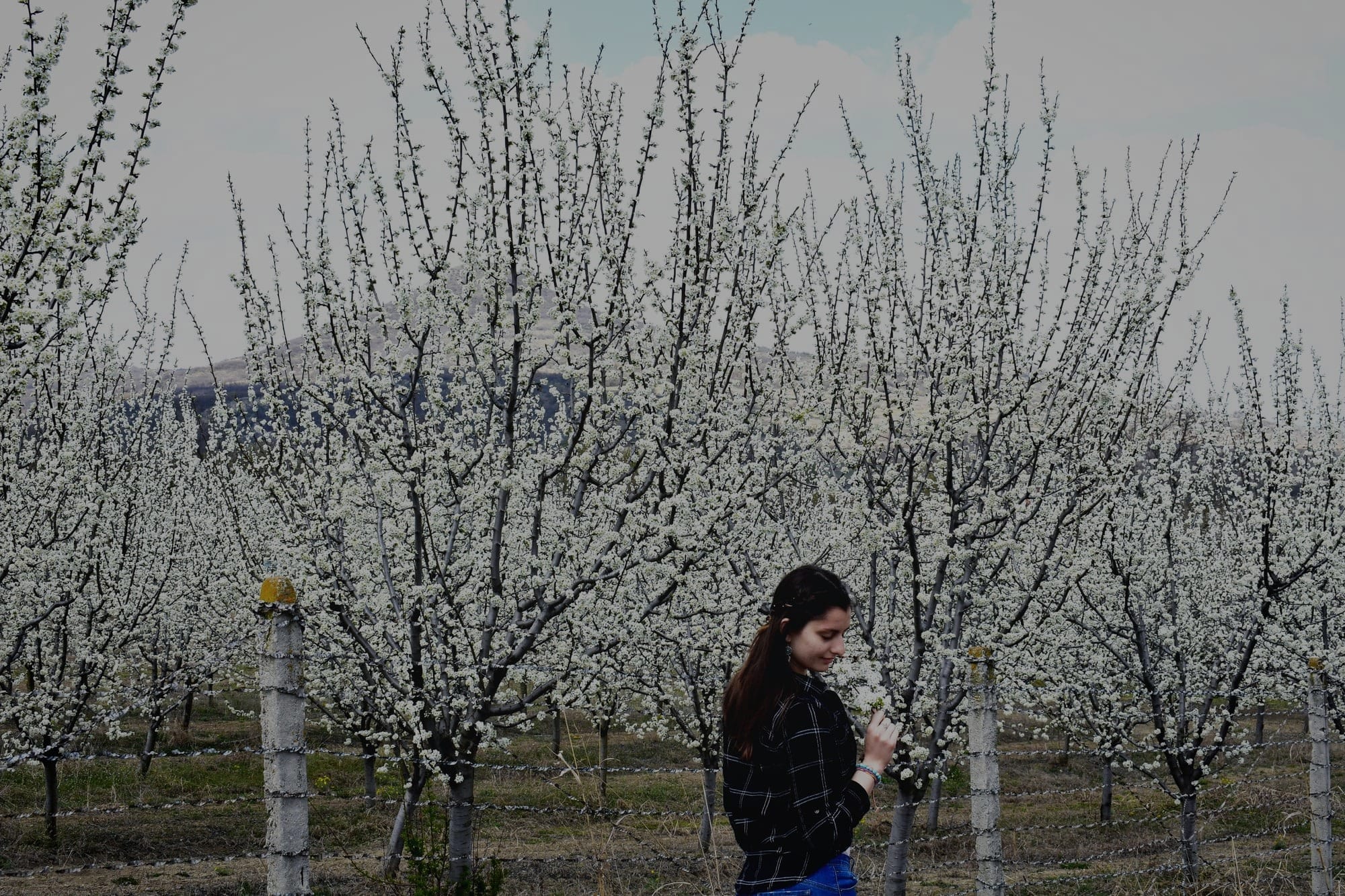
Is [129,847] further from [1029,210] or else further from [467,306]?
[1029,210]

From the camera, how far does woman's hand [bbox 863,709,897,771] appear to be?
9.11 ft

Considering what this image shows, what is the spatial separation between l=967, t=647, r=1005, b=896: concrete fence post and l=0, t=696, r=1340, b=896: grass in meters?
1.35

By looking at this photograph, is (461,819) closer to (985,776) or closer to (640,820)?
(985,776)

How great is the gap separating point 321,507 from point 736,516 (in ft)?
9.26

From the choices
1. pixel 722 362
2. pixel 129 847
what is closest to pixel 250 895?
pixel 129 847

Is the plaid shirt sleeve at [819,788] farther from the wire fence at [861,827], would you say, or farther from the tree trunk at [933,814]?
the tree trunk at [933,814]

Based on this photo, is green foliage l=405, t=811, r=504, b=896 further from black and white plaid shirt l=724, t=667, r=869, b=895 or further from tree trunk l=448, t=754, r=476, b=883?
black and white plaid shirt l=724, t=667, r=869, b=895

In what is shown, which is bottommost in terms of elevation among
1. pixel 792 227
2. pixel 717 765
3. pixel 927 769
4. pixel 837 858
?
pixel 717 765

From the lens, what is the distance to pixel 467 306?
570 cm

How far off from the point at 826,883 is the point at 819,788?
27 centimetres

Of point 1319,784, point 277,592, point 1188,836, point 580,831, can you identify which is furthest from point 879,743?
point 580,831

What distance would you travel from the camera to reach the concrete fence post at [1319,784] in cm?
568

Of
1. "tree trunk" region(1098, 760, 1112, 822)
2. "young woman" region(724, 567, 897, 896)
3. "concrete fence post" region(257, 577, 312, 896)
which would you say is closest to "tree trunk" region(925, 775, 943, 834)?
"tree trunk" region(1098, 760, 1112, 822)

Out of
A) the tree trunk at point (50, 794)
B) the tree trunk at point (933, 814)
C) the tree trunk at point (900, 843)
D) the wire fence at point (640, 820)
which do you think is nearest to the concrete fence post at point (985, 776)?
the wire fence at point (640, 820)
